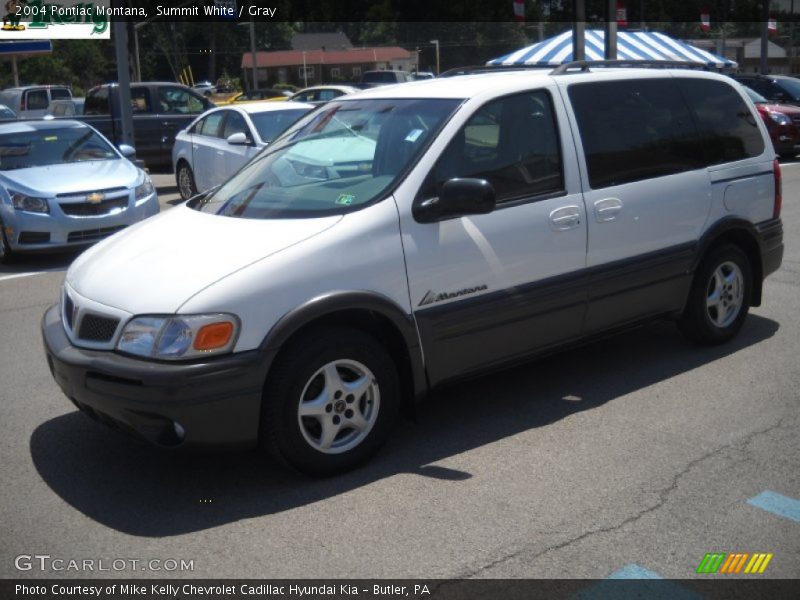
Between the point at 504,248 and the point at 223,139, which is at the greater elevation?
the point at 223,139

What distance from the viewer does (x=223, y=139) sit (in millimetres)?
13297

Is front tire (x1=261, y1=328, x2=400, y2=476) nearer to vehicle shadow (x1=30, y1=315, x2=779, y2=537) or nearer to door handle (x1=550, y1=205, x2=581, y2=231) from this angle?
vehicle shadow (x1=30, y1=315, x2=779, y2=537)

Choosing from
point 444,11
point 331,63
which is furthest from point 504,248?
point 444,11

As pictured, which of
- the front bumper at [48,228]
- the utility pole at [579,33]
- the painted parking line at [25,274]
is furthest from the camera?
the utility pole at [579,33]

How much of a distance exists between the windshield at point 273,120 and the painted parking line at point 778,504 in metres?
9.58

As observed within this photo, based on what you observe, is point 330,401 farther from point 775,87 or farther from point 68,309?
point 775,87

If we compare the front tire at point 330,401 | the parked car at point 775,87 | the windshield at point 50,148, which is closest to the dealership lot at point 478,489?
the front tire at point 330,401

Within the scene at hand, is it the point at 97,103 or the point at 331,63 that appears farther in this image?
the point at 331,63

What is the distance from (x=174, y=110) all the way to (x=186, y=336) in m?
16.3

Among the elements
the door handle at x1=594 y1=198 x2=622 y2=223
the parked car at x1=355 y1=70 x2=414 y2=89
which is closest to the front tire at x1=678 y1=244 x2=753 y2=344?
the door handle at x1=594 y1=198 x2=622 y2=223

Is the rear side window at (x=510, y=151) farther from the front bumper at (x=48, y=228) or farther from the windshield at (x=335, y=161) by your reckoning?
the front bumper at (x=48, y=228)

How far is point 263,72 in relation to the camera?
201 ft

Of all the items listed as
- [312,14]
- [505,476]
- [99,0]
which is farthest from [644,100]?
[312,14]

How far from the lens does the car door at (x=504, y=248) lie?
15.1 feet
